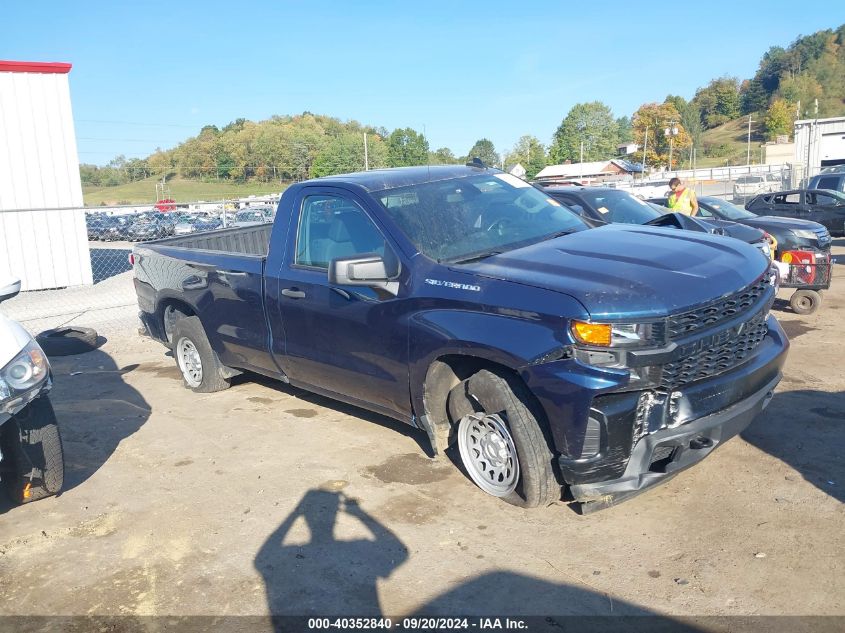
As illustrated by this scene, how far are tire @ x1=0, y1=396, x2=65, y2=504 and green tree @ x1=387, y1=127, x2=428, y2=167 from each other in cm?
3668

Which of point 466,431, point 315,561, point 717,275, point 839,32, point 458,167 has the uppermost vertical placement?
point 839,32

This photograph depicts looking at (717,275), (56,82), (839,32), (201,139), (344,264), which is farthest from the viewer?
(839,32)

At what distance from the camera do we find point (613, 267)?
13.1 ft

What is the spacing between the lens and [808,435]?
16.4 feet

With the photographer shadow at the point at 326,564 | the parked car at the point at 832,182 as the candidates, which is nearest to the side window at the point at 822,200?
the parked car at the point at 832,182

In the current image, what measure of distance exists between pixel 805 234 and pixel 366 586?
8.17 metres

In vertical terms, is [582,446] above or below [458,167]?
below

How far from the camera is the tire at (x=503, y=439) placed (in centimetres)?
395

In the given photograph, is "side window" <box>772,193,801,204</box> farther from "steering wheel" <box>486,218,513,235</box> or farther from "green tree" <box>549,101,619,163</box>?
"green tree" <box>549,101,619,163</box>

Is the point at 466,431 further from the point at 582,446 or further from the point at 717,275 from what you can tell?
the point at 717,275

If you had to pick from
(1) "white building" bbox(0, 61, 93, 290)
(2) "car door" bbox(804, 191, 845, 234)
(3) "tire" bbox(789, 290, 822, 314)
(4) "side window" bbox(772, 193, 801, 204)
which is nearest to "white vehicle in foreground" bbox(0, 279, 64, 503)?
(3) "tire" bbox(789, 290, 822, 314)

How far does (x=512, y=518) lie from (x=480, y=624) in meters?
0.99

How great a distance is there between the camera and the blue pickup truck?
363cm

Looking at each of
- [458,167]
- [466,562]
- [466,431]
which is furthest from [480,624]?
[458,167]
